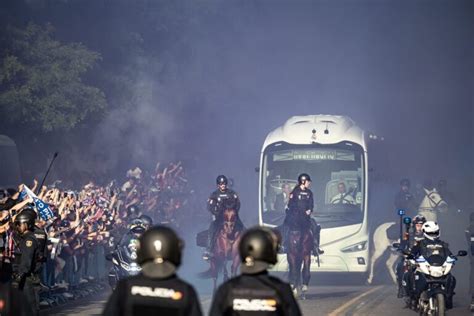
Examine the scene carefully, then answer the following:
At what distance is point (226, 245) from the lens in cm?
2342

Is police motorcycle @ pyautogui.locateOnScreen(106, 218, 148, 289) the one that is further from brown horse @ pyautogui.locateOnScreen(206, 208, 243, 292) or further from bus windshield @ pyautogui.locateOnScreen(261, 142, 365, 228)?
bus windshield @ pyautogui.locateOnScreen(261, 142, 365, 228)

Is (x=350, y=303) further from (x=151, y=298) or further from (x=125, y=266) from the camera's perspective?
(x=151, y=298)

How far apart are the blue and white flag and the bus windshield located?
9033mm

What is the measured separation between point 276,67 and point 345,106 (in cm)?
384

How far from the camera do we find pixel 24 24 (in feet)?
114

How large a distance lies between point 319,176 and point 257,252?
20.1 metres

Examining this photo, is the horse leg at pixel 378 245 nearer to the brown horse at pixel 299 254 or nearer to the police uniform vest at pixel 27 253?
the brown horse at pixel 299 254

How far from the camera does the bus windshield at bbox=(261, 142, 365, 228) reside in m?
28.1

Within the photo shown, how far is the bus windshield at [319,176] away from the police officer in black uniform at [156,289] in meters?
20.3

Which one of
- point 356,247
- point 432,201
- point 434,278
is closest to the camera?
point 434,278

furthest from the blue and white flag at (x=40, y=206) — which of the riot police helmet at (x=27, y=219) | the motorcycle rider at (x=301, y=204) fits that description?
the motorcycle rider at (x=301, y=204)

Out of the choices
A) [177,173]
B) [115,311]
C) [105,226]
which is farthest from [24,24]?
[115,311]

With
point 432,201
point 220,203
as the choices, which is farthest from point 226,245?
point 432,201

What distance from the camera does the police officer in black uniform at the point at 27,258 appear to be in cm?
1469
